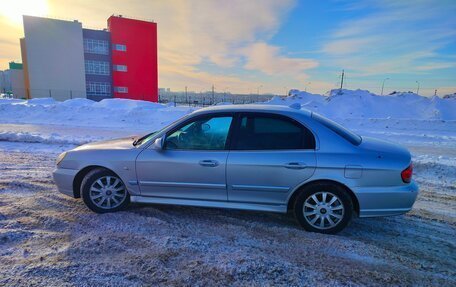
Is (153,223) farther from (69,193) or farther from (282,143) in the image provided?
(282,143)

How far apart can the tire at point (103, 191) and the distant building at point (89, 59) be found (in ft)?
148

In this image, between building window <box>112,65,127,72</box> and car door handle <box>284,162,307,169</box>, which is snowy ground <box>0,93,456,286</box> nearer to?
car door handle <box>284,162,307,169</box>

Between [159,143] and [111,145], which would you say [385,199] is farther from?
[111,145]

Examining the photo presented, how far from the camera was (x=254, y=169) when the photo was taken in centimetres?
367

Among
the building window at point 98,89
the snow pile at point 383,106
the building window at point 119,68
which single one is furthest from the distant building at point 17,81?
the snow pile at point 383,106

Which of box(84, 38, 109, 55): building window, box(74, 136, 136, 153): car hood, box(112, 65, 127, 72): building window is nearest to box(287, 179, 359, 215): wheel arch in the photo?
box(74, 136, 136, 153): car hood

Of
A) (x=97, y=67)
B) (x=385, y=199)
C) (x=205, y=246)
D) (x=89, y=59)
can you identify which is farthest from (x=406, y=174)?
(x=89, y=59)

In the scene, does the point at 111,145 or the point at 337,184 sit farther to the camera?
the point at 111,145

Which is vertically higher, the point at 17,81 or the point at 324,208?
the point at 17,81

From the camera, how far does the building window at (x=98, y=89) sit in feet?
148

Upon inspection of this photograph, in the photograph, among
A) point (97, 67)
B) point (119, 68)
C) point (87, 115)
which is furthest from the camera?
point (119, 68)

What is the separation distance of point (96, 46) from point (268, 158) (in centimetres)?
4934

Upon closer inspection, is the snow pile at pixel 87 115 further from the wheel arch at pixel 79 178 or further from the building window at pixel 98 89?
the building window at pixel 98 89

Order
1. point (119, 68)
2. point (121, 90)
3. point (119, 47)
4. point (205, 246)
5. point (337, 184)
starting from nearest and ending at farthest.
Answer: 1. point (205, 246)
2. point (337, 184)
3. point (119, 47)
4. point (119, 68)
5. point (121, 90)
